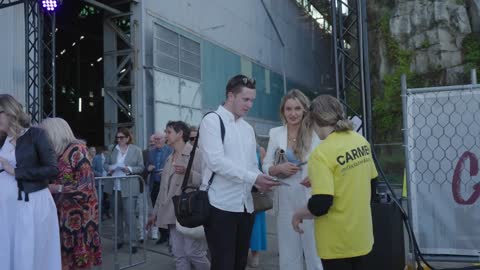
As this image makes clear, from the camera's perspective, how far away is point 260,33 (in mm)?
22750

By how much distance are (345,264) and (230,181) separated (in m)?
0.96

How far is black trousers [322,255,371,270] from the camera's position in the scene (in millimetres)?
2830

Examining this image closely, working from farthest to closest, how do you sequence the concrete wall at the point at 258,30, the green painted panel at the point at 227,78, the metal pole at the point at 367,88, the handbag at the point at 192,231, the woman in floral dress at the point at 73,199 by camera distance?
Result: 1. the green painted panel at the point at 227,78
2. the concrete wall at the point at 258,30
3. the metal pole at the point at 367,88
4. the handbag at the point at 192,231
5. the woman in floral dress at the point at 73,199

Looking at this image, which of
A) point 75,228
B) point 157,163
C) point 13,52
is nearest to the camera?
point 75,228

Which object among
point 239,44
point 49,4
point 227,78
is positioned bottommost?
point 227,78

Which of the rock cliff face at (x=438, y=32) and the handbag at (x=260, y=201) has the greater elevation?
the rock cliff face at (x=438, y=32)

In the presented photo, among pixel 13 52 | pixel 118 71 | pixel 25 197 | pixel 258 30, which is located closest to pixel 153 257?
pixel 25 197

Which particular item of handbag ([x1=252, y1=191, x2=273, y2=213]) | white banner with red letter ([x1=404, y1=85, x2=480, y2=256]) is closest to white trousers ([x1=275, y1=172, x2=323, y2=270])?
handbag ([x1=252, y1=191, x2=273, y2=213])

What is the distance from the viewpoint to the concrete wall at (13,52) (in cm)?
1018

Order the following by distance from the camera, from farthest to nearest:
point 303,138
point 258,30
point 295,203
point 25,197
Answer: point 258,30 < point 303,138 < point 295,203 < point 25,197

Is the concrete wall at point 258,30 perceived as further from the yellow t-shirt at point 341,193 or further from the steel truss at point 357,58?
the yellow t-shirt at point 341,193

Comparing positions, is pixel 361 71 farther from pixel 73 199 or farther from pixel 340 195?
pixel 73 199

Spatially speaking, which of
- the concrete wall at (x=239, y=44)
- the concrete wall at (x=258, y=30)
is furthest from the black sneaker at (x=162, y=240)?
the concrete wall at (x=258, y=30)

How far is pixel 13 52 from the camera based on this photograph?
1045 centimetres
